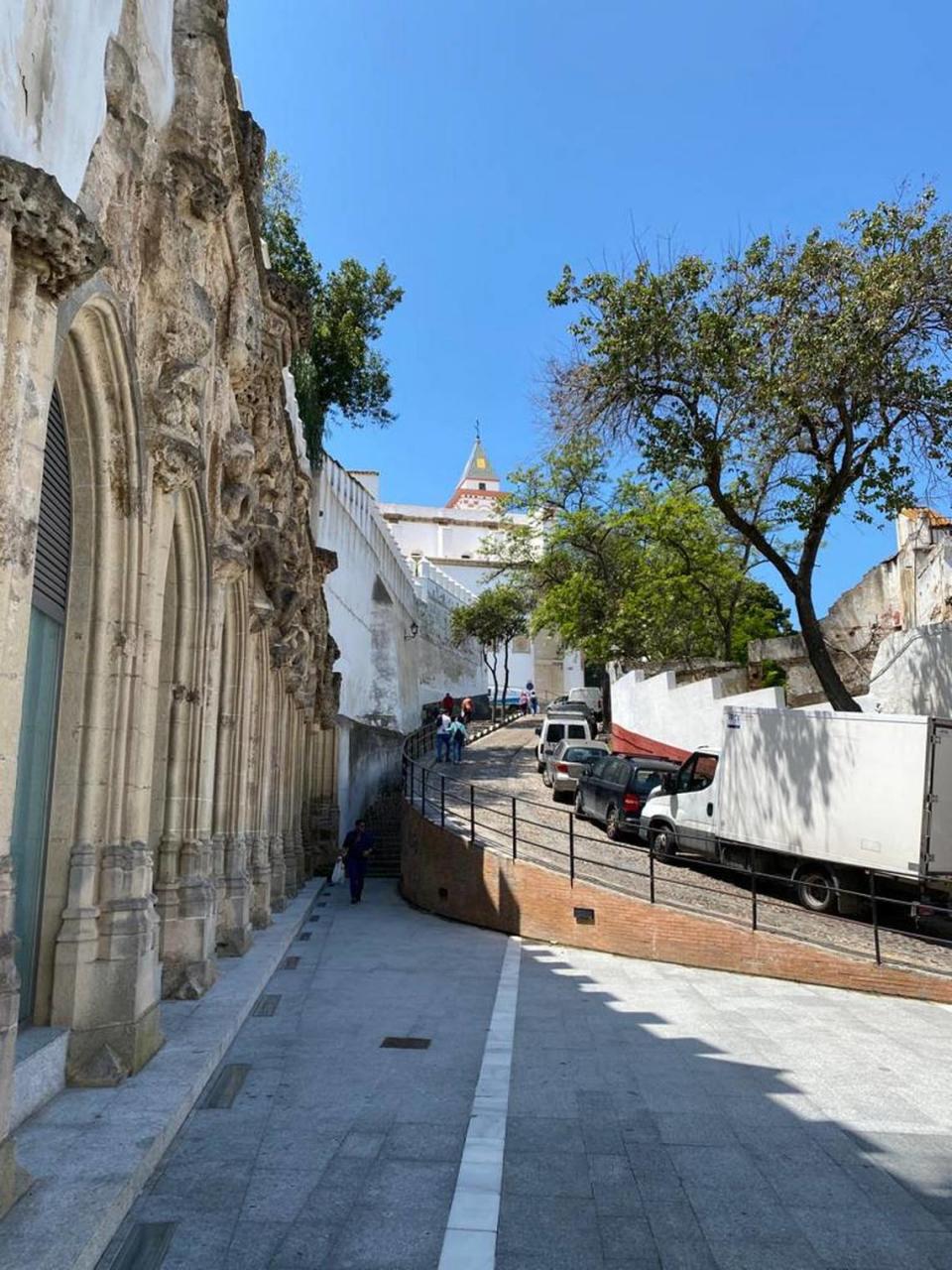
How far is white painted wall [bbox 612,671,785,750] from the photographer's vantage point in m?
21.7

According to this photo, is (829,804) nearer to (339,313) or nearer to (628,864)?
(628,864)

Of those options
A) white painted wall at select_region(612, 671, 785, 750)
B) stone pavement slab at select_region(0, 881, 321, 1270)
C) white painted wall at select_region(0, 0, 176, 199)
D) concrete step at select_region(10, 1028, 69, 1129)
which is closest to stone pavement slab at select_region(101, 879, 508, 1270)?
stone pavement slab at select_region(0, 881, 321, 1270)

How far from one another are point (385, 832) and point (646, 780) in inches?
351

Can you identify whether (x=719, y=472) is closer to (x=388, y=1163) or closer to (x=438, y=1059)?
(x=438, y=1059)

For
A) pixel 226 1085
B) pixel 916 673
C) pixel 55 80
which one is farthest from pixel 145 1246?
pixel 916 673

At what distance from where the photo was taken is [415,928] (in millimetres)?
14562

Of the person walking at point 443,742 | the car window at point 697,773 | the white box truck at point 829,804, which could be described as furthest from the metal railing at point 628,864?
the person walking at point 443,742

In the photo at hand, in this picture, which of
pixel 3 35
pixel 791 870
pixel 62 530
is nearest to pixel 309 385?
pixel 791 870

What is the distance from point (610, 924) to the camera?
12305mm

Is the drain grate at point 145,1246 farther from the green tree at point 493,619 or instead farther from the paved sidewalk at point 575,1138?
the green tree at point 493,619

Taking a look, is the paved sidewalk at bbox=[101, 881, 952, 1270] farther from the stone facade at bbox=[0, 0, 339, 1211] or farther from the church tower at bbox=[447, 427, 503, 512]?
the church tower at bbox=[447, 427, 503, 512]

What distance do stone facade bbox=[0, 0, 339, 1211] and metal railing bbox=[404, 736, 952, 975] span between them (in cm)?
502

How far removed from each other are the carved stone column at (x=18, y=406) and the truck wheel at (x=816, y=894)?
11275 mm

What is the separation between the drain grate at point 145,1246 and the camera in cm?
382
